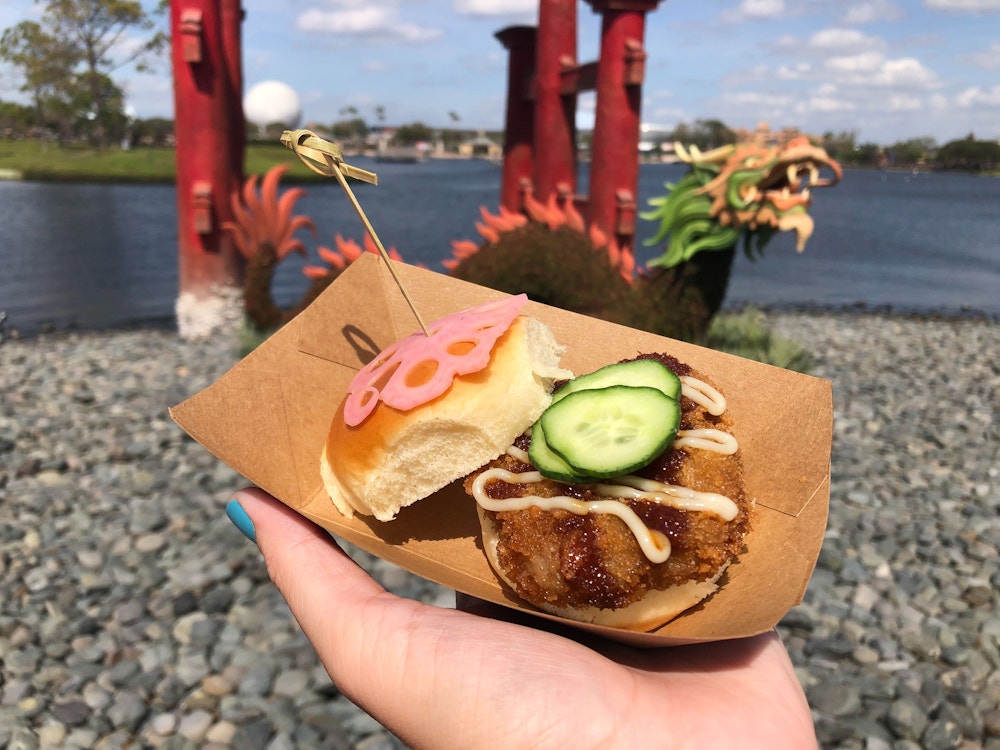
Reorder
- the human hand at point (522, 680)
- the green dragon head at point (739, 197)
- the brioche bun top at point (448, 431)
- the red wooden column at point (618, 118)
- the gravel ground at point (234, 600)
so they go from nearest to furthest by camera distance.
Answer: the human hand at point (522, 680) → the brioche bun top at point (448, 431) → the gravel ground at point (234, 600) → the green dragon head at point (739, 197) → the red wooden column at point (618, 118)

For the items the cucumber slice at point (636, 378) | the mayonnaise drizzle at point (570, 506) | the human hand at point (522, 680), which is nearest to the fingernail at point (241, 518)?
the human hand at point (522, 680)

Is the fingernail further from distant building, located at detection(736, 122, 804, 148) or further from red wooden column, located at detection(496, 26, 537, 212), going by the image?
red wooden column, located at detection(496, 26, 537, 212)

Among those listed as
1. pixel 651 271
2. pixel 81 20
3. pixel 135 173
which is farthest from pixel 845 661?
pixel 135 173

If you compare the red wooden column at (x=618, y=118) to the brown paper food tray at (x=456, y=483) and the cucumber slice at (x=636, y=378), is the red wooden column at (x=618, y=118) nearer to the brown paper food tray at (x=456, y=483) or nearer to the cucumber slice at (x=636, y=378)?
the brown paper food tray at (x=456, y=483)

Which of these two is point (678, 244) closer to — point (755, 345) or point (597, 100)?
point (755, 345)

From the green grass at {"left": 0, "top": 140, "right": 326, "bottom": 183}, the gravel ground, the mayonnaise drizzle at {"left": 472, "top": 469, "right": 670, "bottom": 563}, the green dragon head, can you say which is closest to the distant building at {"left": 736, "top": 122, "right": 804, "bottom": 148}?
the green dragon head
